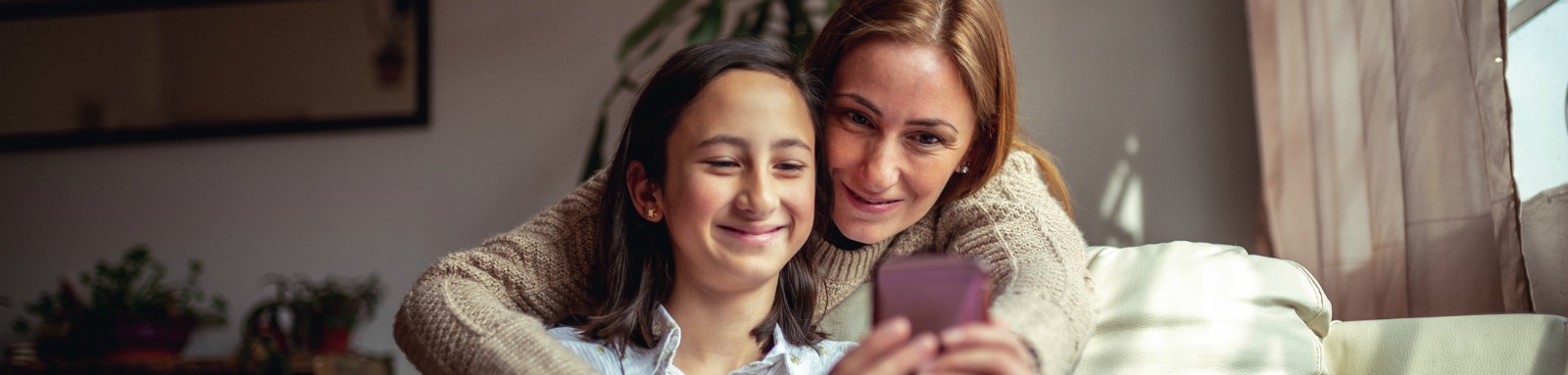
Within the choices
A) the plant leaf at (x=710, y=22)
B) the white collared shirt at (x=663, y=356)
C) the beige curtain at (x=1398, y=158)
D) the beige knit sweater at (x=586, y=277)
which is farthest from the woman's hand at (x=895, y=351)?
the plant leaf at (x=710, y=22)

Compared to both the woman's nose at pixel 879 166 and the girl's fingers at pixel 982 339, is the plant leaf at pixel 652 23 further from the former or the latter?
the girl's fingers at pixel 982 339

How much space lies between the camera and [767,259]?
112cm

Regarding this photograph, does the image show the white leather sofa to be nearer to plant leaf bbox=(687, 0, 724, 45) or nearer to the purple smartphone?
the purple smartphone

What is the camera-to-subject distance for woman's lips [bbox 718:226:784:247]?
1103 millimetres

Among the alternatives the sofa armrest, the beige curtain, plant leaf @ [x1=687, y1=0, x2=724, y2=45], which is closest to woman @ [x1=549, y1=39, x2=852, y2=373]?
the sofa armrest

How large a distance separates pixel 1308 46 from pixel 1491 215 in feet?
1.61

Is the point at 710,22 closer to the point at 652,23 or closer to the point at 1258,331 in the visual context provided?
the point at 652,23

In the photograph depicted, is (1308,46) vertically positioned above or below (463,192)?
above

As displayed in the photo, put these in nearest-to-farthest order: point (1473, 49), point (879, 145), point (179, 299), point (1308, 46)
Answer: point (879, 145)
point (1473, 49)
point (1308, 46)
point (179, 299)

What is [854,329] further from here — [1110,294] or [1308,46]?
[1308,46]

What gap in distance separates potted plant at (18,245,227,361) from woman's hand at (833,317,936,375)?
104 inches

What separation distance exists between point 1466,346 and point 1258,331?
19 centimetres

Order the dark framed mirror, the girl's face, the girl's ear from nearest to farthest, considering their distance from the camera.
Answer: the girl's face, the girl's ear, the dark framed mirror

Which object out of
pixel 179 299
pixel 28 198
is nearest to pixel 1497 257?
pixel 179 299
